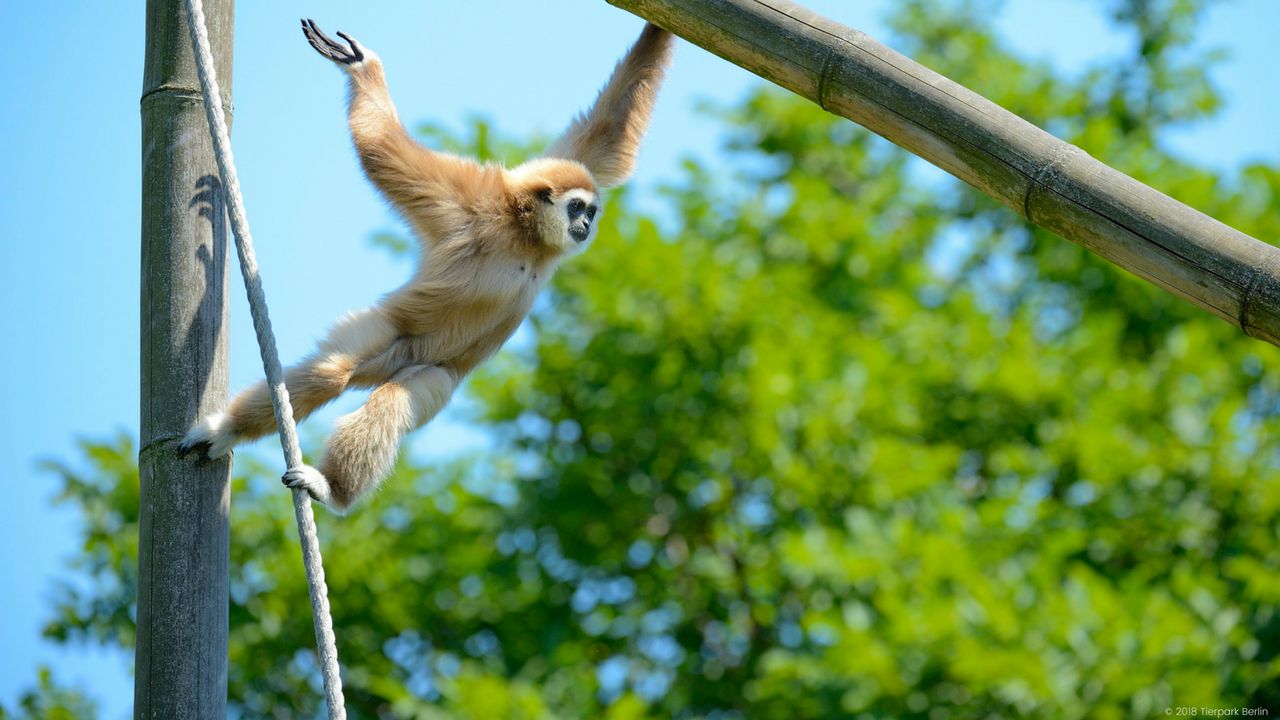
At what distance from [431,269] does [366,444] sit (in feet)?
2.70

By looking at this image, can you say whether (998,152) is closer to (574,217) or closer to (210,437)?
(210,437)

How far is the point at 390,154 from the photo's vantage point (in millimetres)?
4816

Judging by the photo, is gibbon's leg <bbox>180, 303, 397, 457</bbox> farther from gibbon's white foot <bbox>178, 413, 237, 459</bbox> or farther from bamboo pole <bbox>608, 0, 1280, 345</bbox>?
bamboo pole <bbox>608, 0, 1280, 345</bbox>

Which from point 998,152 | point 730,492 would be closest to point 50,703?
point 730,492

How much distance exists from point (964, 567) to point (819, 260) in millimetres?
5884

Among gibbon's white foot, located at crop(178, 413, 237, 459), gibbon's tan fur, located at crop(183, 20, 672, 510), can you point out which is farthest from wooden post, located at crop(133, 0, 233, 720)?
gibbon's tan fur, located at crop(183, 20, 672, 510)

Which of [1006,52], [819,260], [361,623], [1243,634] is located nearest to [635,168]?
[1243,634]

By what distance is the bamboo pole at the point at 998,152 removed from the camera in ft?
9.08

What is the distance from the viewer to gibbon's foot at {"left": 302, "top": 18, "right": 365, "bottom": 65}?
4.72 meters

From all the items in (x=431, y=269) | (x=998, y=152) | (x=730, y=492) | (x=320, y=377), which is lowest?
(x=998, y=152)

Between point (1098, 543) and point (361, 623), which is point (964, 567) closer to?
point (1098, 543)

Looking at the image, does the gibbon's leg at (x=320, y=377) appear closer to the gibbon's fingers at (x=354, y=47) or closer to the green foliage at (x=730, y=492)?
the gibbon's fingers at (x=354, y=47)

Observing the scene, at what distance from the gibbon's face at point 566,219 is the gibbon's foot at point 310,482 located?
1.47m

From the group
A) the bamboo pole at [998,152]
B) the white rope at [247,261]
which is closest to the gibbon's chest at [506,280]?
the white rope at [247,261]
